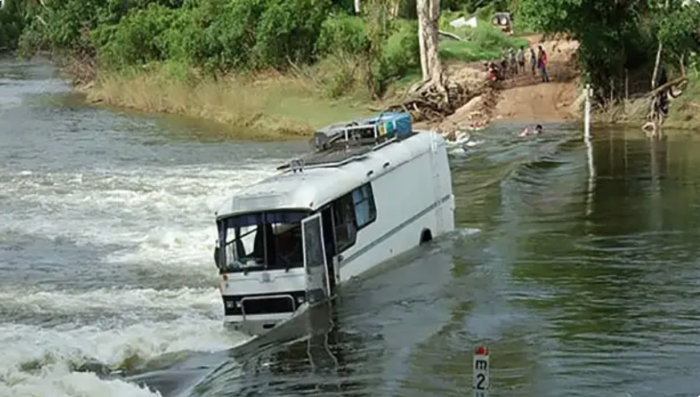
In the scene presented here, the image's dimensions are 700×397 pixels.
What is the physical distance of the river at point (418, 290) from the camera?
15055 millimetres

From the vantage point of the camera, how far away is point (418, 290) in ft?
64.3

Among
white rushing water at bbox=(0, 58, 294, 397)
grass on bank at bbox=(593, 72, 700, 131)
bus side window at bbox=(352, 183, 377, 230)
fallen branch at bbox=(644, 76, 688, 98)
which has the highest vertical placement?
bus side window at bbox=(352, 183, 377, 230)

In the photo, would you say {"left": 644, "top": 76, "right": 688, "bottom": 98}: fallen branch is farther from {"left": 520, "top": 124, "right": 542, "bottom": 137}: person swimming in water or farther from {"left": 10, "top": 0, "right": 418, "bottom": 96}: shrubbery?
{"left": 10, "top": 0, "right": 418, "bottom": 96}: shrubbery

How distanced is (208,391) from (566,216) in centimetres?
1332

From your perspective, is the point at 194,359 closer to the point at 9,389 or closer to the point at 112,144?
the point at 9,389

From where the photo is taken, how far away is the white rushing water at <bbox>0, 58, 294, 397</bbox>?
1833cm

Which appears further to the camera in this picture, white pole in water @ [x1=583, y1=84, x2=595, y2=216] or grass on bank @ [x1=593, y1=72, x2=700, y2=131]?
grass on bank @ [x1=593, y1=72, x2=700, y2=131]

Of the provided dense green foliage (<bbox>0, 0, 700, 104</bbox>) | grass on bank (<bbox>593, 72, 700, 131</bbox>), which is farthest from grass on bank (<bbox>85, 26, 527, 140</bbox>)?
grass on bank (<bbox>593, 72, 700, 131</bbox>)

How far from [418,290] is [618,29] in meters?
27.3

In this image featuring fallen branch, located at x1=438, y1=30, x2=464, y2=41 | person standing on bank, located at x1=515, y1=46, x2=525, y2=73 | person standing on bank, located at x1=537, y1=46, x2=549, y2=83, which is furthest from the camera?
fallen branch, located at x1=438, y1=30, x2=464, y2=41

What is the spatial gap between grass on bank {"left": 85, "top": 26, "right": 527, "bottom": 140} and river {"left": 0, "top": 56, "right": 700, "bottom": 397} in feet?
40.1

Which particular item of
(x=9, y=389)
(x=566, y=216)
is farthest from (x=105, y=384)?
(x=566, y=216)

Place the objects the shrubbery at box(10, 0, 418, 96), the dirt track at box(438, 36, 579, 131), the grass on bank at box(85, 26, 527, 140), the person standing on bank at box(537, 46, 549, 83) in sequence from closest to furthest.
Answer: the dirt track at box(438, 36, 579, 131) → the person standing on bank at box(537, 46, 549, 83) → the grass on bank at box(85, 26, 527, 140) → the shrubbery at box(10, 0, 418, 96)

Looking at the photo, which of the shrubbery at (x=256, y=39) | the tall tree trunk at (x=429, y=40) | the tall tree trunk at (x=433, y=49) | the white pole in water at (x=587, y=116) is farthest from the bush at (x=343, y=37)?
the white pole in water at (x=587, y=116)
